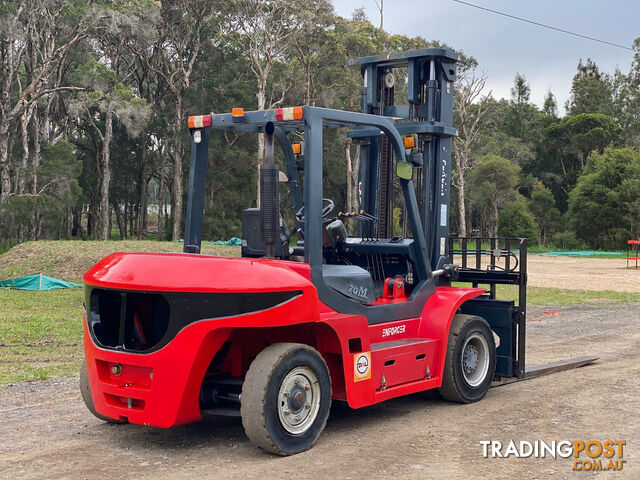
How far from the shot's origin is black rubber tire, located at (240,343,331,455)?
6.12m

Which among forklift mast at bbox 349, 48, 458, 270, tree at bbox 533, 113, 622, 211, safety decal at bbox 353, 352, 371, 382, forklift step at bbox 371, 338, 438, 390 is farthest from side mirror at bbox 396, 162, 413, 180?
tree at bbox 533, 113, 622, 211

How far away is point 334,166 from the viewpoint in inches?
2394

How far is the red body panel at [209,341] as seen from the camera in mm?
6078

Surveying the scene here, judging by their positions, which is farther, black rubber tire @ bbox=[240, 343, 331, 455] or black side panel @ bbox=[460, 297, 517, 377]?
black side panel @ bbox=[460, 297, 517, 377]

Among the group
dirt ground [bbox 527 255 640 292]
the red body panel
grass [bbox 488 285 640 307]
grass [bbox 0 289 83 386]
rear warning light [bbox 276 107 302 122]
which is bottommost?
dirt ground [bbox 527 255 640 292]

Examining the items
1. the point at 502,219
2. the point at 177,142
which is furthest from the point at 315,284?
the point at 502,219

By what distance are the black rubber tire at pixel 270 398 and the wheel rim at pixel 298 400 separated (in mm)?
47

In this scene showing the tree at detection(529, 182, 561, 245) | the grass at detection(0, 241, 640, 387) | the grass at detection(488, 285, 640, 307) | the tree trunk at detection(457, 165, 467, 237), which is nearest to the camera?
the grass at detection(0, 241, 640, 387)

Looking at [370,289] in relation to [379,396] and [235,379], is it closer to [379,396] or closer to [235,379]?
[379,396]

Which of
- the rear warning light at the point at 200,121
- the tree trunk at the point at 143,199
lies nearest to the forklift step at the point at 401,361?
the rear warning light at the point at 200,121

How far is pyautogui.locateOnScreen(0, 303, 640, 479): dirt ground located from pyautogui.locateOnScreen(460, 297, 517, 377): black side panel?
11.0 inches

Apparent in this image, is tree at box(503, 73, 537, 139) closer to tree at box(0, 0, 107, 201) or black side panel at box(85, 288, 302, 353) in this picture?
tree at box(0, 0, 107, 201)

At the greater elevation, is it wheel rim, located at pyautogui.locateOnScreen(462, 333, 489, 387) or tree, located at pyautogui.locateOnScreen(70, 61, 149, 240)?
tree, located at pyautogui.locateOnScreen(70, 61, 149, 240)

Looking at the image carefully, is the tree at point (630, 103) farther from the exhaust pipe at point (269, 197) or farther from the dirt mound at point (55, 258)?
the exhaust pipe at point (269, 197)
